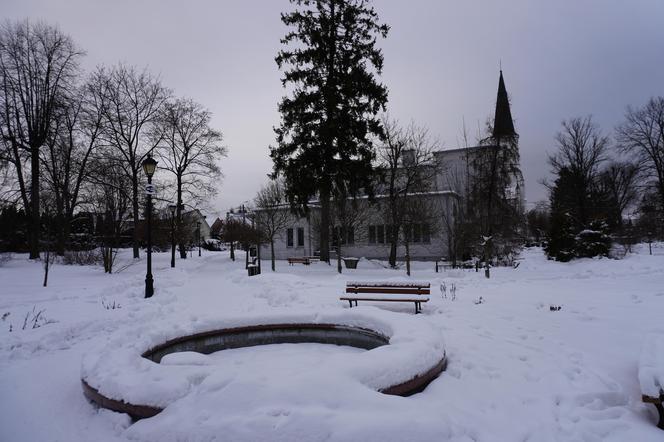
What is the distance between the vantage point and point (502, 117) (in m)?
33.3

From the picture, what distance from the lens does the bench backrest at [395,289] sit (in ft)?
35.7

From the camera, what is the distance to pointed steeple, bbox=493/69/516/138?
26166mm

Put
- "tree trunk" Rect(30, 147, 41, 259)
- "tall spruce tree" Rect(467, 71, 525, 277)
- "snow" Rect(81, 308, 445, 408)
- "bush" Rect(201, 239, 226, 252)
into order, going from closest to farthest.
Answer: "snow" Rect(81, 308, 445, 408) < "tall spruce tree" Rect(467, 71, 525, 277) < "tree trunk" Rect(30, 147, 41, 259) < "bush" Rect(201, 239, 226, 252)

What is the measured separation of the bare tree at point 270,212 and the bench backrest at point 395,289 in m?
15.6

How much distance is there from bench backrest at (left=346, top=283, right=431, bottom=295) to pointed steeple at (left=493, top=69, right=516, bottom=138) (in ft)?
60.5

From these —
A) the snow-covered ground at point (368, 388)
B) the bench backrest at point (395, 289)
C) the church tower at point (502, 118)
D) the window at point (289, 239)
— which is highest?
the church tower at point (502, 118)

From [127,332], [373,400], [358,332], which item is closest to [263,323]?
[358,332]

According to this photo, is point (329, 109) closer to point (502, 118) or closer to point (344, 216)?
point (344, 216)

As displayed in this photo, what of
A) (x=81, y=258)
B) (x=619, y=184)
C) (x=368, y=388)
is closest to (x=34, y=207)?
(x=81, y=258)

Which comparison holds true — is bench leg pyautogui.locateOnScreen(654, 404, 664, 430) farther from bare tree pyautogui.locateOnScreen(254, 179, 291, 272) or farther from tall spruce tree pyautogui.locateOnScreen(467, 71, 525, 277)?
bare tree pyautogui.locateOnScreen(254, 179, 291, 272)

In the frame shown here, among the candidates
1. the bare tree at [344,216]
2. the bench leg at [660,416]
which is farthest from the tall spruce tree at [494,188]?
the bench leg at [660,416]

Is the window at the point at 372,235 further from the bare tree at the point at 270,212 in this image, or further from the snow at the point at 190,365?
the snow at the point at 190,365

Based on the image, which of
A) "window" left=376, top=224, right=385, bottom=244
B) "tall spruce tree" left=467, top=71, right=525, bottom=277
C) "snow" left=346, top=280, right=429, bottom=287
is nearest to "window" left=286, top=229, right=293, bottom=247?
"window" left=376, top=224, right=385, bottom=244

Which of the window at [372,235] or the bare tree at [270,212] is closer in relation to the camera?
the bare tree at [270,212]
